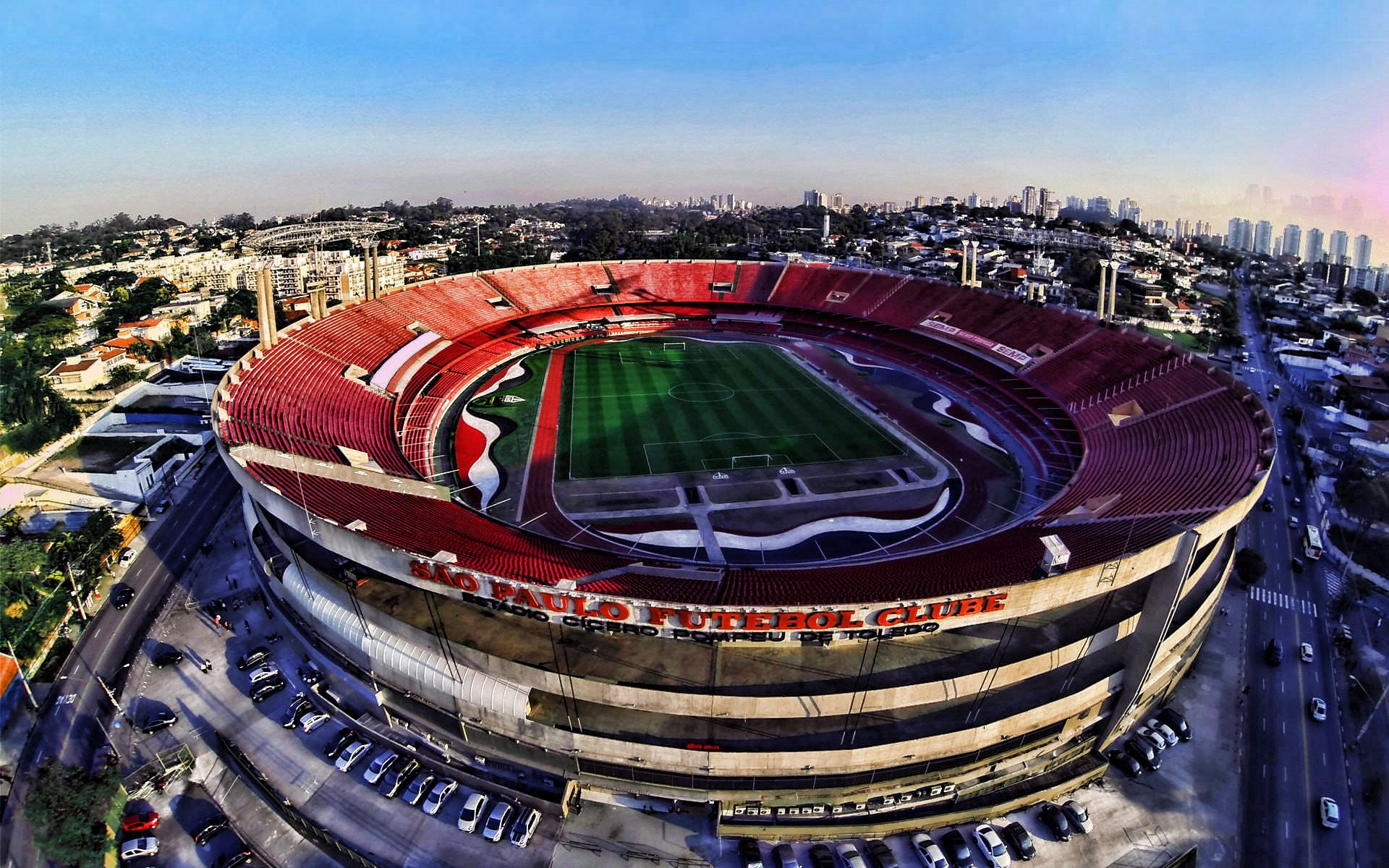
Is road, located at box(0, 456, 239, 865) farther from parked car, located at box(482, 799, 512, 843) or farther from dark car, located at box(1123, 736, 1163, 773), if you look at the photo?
dark car, located at box(1123, 736, 1163, 773)

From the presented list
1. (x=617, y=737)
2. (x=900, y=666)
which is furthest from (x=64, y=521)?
(x=900, y=666)

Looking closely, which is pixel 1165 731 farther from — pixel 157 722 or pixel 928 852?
pixel 157 722

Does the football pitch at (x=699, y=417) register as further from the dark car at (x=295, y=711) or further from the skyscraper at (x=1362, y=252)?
the skyscraper at (x=1362, y=252)

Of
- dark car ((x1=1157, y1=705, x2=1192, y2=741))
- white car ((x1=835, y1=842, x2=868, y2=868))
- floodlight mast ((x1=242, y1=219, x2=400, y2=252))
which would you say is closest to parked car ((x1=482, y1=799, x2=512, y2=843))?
white car ((x1=835, y1=842, x2=868, y2=868))

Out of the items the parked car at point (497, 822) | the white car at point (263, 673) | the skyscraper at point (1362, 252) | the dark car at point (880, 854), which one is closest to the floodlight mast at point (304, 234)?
the white car at point (263, 673)

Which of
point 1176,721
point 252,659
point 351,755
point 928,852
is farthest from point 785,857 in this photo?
point 252,659

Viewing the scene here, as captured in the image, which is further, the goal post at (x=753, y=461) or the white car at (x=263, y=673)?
the goal post at (x=753, y=461)

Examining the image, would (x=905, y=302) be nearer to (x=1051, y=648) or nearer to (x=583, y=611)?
(x=1051, y=648)
